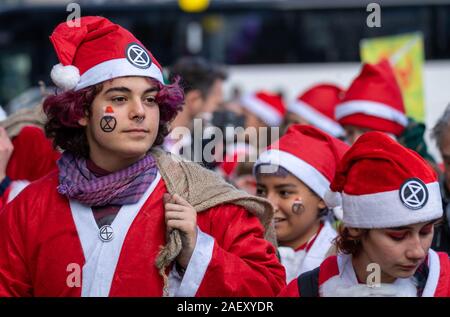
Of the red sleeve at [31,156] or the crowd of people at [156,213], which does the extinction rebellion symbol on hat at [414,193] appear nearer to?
the crowd of people at [156,213]

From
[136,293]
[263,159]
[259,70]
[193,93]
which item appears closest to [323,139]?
[263,159]

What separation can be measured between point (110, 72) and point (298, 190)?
1.48 m

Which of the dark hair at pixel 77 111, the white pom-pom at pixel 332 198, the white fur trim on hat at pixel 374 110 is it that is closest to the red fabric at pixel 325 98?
the white fur trim on hat at pixel 374 110

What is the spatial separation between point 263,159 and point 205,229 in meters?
1.31

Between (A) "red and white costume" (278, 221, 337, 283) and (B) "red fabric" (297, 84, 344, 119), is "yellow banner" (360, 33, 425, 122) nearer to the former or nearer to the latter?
(B) "red fabric" (297, 84, 344, 119)

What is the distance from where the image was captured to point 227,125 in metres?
7.01

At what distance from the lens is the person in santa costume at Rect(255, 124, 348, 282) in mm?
4758

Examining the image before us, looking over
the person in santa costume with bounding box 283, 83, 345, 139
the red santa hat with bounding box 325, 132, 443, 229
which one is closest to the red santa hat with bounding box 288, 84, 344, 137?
the person in santa costume with bounding box 283, 83, 345, 139

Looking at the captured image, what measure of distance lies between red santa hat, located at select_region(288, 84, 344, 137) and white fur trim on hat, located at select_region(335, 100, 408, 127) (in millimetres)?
1382

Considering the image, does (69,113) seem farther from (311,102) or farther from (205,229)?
(311,102)

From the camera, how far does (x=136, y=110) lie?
3.62 meters

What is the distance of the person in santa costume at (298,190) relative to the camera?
187 inches

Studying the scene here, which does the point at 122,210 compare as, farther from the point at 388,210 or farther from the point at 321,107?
the point at 321,107

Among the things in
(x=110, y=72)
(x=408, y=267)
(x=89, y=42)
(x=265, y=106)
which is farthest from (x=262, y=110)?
(x=408, y=267)
